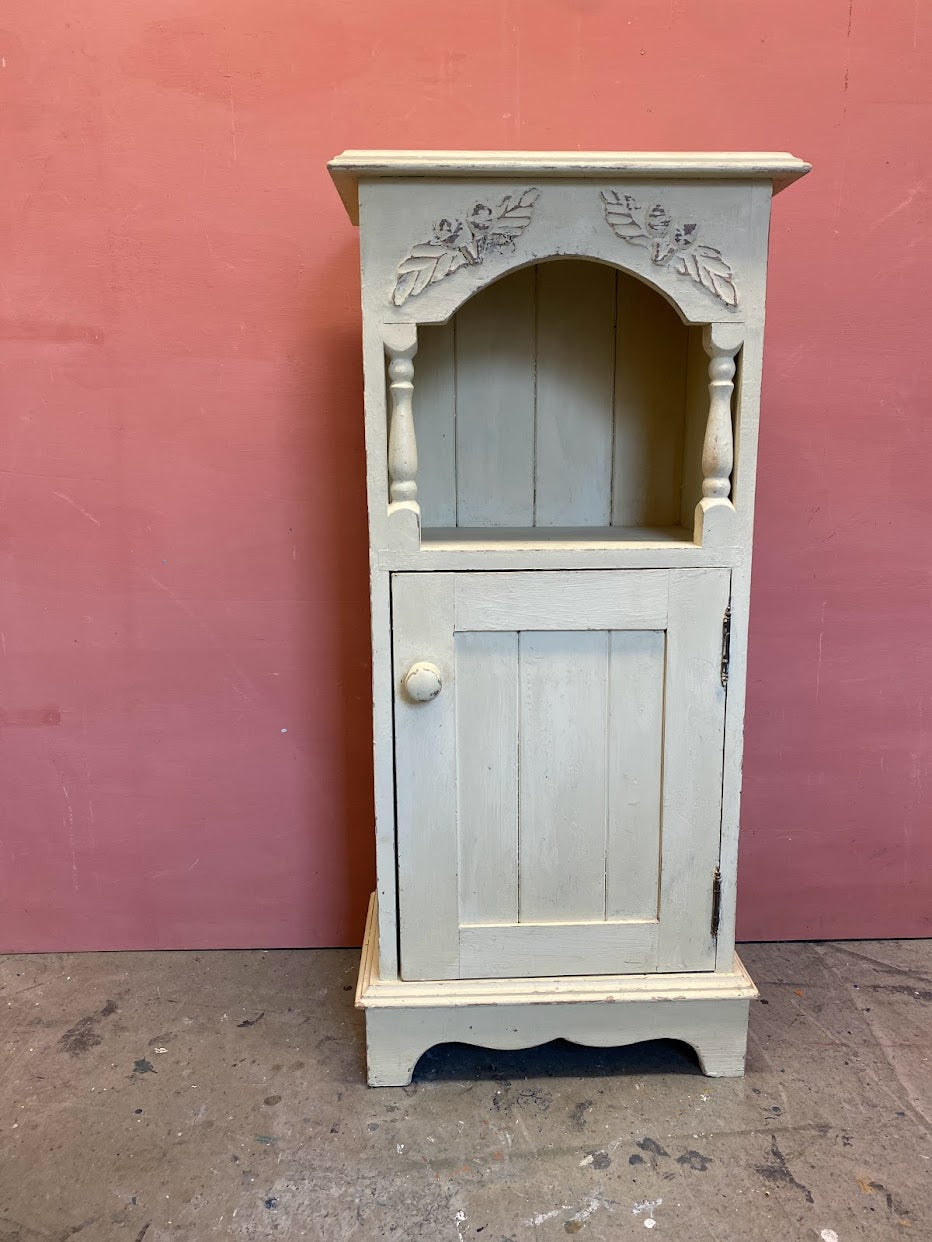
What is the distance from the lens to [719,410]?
151 cm

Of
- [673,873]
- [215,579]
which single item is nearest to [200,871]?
[215,579]

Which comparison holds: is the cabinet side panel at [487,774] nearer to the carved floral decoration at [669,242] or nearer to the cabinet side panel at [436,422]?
the cabinet side panel at [436,422]

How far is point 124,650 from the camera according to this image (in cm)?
201

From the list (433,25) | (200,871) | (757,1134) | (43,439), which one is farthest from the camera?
(200,871)

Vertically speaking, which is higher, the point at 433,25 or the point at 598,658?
the point at 433,25

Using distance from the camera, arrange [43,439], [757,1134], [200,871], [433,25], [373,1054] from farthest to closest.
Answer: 1. [200,871]
2. [43,439]
3. [433,25]
4. [373,1054]
5. [757,1134]

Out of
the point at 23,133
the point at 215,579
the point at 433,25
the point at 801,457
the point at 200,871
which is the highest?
the point at 433,25

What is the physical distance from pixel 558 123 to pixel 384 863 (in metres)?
1.62

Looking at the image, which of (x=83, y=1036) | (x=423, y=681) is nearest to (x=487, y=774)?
(x=423, y=681)

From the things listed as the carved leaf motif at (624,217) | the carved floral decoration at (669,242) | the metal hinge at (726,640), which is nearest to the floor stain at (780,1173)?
the metal hinge at (726,640)

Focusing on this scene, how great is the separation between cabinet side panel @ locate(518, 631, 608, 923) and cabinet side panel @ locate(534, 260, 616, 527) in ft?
1.31

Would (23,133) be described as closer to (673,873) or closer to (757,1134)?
(673,873)

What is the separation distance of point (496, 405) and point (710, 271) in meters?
0.52

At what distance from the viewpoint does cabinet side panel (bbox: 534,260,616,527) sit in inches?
70.3
